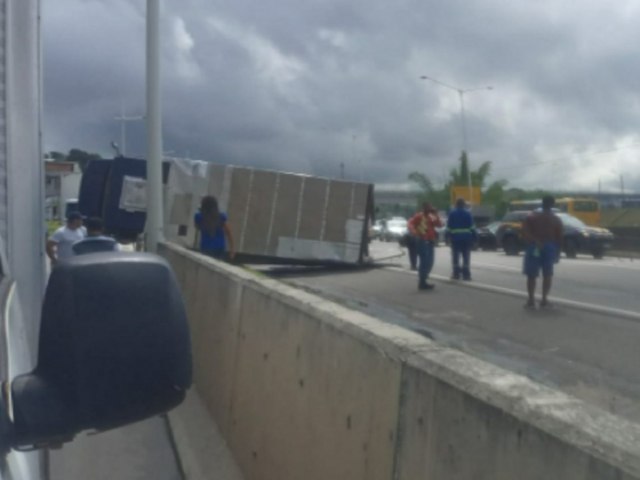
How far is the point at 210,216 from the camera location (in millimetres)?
16328

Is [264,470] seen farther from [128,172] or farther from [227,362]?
Result: [128,172]

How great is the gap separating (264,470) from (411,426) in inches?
105

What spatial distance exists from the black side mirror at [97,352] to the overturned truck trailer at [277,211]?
1005 inches

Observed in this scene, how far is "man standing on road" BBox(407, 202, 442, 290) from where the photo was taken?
2205 centimetres

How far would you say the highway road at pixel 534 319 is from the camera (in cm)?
1185

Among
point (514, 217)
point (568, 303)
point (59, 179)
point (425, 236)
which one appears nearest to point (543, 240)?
point (568, 303)

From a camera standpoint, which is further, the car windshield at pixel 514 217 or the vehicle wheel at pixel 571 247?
the car windshield at pixel 514 217

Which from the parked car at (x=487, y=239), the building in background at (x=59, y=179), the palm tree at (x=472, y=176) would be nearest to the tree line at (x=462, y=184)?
the palm tree at (x=472, y=176)

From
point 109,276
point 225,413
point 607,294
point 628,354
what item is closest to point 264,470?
point 225,413

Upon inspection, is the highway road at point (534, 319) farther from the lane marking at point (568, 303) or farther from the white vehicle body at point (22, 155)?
the white vehicle body at point (22, 155)

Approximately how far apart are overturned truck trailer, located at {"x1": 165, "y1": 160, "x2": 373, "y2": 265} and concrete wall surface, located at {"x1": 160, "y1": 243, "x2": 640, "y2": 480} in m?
20.3

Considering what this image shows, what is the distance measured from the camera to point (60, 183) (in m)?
17.6

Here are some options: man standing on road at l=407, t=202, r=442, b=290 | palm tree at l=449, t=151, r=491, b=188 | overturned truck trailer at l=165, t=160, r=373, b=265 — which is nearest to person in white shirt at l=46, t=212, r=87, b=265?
man standing on road at l=407, t=202, r=442, b=290

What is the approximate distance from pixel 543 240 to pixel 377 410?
44.6 ft
